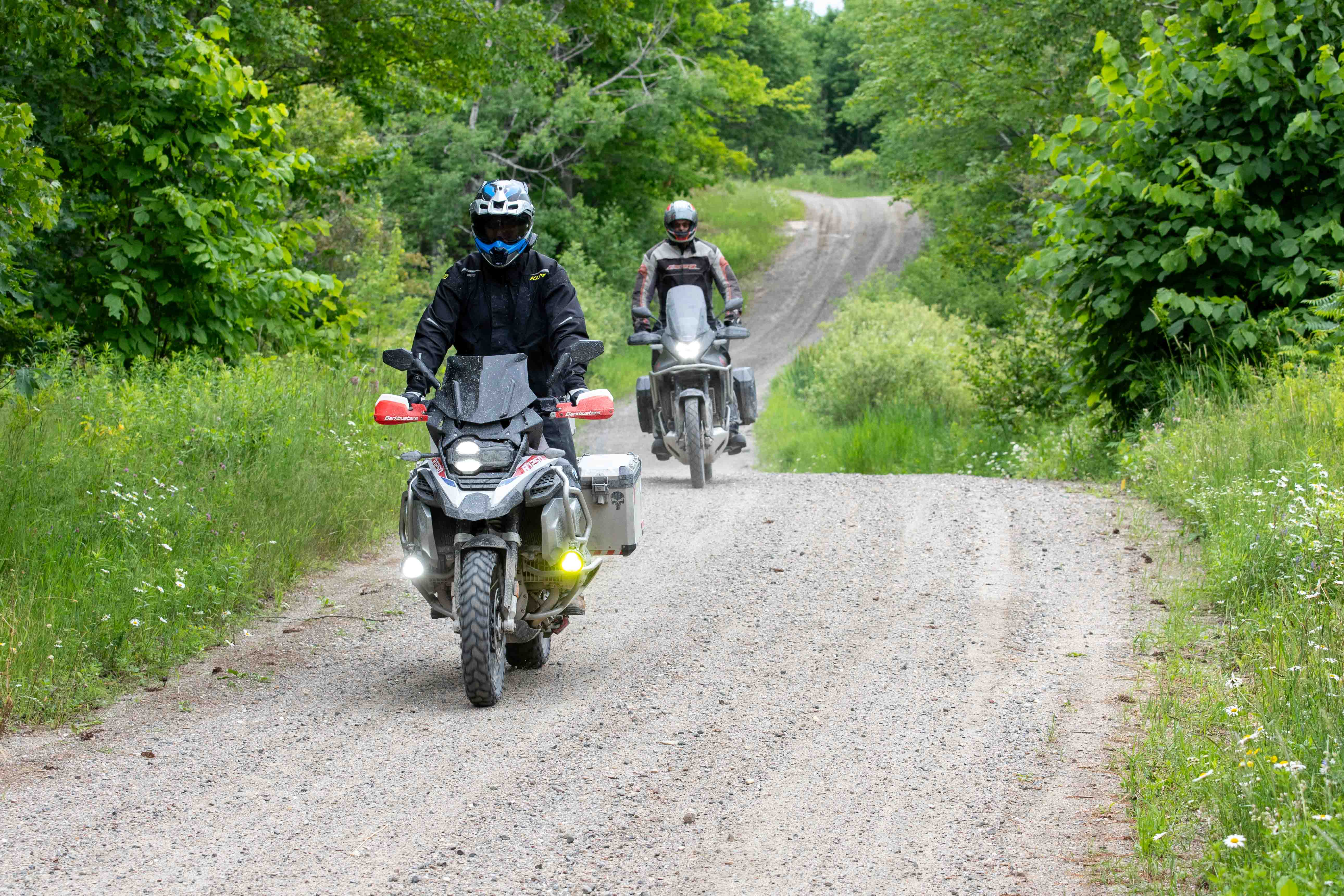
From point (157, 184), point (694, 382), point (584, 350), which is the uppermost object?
point (157, 184)

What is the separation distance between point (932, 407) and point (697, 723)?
13.9 m

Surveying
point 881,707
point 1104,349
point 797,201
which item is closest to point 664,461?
point 1104,349

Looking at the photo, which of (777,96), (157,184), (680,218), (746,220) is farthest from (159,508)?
(746,220)

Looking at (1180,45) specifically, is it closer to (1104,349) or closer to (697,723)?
(1104,349)

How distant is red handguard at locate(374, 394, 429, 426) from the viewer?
6.10 metres

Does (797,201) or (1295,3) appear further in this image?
(797,201)

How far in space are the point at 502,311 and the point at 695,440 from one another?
19.6 ft

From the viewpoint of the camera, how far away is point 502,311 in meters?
6.60

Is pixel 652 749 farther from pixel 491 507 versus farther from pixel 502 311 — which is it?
pixel 502 311

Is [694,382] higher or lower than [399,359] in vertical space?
lower

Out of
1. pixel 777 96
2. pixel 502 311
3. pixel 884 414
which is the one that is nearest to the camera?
pixel 502 311

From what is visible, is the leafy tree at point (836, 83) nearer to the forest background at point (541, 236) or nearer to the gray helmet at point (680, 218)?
the forest background at point (541, 236)

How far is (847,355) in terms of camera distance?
19875 millimetres

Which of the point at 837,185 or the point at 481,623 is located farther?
the point at 837,185
